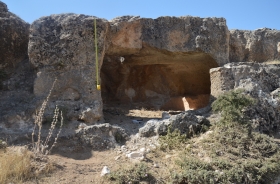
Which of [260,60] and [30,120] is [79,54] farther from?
[260,60]

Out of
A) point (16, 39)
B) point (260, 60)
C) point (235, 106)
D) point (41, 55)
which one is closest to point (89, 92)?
point (41, 55)

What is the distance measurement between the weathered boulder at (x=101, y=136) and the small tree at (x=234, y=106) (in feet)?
6.37

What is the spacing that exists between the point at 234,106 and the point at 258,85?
60.3 inches

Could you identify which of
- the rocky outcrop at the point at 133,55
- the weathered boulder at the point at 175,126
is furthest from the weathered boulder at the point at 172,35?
the weathered boulder at the point at 175,126

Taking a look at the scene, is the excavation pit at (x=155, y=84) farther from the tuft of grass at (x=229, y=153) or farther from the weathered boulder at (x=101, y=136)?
the weathered boulder at (x=101, y=136)

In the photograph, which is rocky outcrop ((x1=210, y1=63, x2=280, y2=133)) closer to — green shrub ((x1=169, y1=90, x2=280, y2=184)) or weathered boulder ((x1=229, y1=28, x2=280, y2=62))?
green shrub ((x1=169, y1=90, x2=280, y2=184))

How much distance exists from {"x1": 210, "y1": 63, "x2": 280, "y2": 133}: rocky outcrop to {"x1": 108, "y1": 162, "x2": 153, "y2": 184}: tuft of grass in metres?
2.97

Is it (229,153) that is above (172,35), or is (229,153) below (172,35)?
below

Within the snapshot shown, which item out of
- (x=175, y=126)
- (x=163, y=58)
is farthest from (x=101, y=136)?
(x=163, y=58)

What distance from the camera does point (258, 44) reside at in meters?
9.17

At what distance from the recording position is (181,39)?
7.49m

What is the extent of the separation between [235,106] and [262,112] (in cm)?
109

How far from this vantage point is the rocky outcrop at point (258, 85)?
6289 mm

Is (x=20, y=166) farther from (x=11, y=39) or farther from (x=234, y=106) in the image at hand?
(x=11, y=39)
